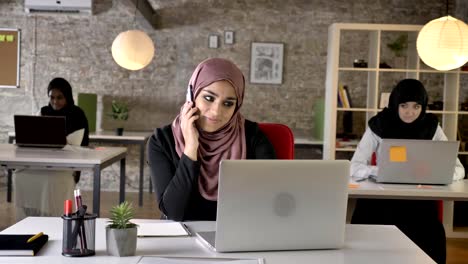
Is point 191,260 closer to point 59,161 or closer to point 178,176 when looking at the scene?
point 178,176

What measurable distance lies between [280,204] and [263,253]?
17 centimetres

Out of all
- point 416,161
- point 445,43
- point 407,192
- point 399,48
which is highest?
point 399,48

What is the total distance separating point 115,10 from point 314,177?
22.1ft

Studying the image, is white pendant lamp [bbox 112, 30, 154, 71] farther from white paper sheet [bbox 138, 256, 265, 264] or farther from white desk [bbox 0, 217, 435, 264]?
white paper sheet [bbox 138, 256, 265, 264]

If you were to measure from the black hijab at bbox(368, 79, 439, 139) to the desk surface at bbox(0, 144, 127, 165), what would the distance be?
1.97 meters

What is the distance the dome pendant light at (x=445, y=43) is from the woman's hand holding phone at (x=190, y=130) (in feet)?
9.98

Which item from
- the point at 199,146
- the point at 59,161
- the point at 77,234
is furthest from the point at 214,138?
the point at 59,161

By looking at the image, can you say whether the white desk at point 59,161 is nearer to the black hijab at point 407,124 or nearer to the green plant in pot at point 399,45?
the black hijab at point 407,124

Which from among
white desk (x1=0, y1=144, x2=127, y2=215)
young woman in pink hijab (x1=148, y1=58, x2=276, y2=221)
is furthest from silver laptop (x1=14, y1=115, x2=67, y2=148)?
young woman in pink hijab (x1=148, y1=58, x2=276, y2=221)

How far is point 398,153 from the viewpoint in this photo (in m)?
3.45

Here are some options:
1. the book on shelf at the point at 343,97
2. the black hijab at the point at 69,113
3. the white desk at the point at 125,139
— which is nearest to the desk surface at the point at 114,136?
the white desk at the point at 125,139

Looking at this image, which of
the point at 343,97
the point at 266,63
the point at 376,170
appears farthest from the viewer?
the point at 266,63

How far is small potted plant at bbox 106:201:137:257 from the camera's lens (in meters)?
1.77

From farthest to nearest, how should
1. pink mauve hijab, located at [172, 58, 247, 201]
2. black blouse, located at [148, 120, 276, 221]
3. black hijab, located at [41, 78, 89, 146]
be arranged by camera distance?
black hijab, located at [41, 78, 89, 146], pink mauve hijab, located at [172, 58, 247, 201], black blouse, located at [148, 120, 276, 221]
